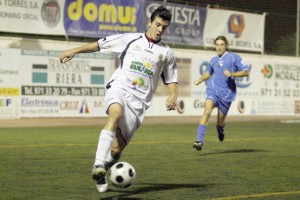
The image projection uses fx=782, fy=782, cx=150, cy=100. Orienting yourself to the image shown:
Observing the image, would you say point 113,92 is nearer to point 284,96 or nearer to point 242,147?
point 242,147

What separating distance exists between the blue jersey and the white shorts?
21.4ft

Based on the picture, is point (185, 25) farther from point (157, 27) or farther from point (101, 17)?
point (157, 27)

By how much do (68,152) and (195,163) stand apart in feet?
9.23

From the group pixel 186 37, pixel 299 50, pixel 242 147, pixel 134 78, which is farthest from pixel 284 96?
pixel 134 78

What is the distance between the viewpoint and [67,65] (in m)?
27.1

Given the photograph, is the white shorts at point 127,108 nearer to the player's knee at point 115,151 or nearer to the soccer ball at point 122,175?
the player's knee at point 115,151

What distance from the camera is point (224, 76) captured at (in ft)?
49.3

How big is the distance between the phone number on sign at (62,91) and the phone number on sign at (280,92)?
9.27 metres

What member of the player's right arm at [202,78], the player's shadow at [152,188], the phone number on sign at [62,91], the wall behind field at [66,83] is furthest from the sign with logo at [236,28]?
the player's shadow at [152,188]

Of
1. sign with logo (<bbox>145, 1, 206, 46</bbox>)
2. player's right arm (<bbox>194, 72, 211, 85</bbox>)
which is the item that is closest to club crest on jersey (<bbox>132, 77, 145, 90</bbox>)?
player's right arm (<bbox>194, 72, 211, 85</bbox>)

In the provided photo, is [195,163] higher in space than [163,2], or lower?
lower

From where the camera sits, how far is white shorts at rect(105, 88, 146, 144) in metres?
8.45

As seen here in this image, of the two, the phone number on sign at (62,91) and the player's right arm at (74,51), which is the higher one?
the player's right arm at (74,51)

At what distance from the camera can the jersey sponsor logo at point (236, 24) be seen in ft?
110
